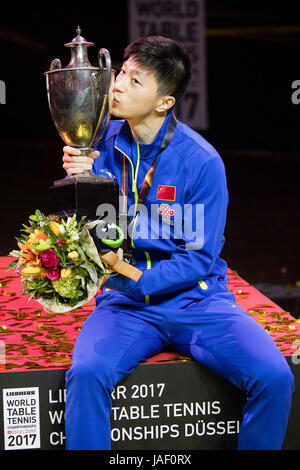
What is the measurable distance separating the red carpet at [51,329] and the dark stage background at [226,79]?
459 centimetres

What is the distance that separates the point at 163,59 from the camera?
8.07 ft

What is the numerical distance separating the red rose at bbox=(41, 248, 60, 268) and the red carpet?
0.36 metres

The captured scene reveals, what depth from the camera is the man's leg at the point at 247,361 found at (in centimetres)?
217

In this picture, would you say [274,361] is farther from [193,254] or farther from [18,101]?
[18,101]

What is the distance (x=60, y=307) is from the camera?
2246 millimetres

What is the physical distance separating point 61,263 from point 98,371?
34 centimetres

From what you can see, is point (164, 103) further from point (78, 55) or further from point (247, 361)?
point (247, 361)

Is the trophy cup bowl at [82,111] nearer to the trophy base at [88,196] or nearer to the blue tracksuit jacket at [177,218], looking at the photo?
the trophy base at [88,196]

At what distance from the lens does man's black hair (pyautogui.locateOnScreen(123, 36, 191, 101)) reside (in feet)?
8.05

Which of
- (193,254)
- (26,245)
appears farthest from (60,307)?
(193,254)

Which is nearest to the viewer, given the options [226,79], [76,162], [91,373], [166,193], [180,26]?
[91,373]

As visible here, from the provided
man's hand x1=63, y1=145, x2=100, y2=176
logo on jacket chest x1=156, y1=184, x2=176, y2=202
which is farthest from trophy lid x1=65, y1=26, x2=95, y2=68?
logo on jacket chest x1=156, y1=184, x2=176, y2=202

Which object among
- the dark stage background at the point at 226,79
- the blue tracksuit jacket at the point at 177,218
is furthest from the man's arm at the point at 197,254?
the dark stage background at the point at 226,79

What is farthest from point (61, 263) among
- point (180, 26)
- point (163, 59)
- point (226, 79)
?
point (226, 79)
